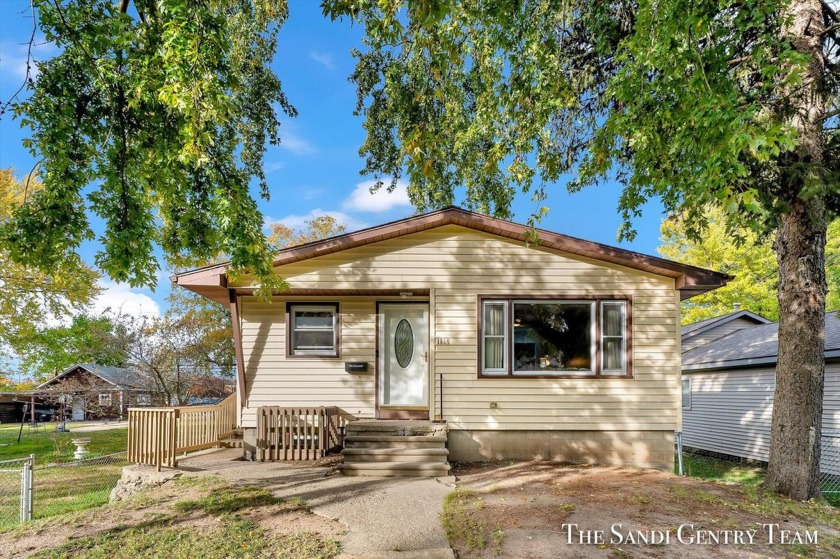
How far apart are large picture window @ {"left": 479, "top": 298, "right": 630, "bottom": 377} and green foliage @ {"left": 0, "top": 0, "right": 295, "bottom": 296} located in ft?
13.3

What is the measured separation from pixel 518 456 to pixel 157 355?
1256cm

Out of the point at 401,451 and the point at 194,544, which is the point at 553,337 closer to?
the point at 401,451

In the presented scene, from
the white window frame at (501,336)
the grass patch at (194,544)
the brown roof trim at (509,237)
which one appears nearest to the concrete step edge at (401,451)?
the white window frame at (501,336)

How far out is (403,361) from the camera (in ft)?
30.4

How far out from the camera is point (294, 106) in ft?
47.9

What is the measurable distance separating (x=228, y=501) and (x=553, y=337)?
5.97 meters

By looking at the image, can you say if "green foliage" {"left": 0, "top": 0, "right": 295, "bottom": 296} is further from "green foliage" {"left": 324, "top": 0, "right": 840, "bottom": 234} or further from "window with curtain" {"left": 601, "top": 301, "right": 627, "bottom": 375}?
"window with curtain" {"left": 601, "top": 301, "right": 627, "bottom": 375}

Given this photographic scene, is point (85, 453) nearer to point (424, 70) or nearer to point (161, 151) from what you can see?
point (161, 151)

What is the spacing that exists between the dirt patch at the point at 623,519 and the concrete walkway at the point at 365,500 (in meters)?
0.31

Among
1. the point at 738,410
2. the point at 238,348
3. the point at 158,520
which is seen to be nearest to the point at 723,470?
the point at 738,410

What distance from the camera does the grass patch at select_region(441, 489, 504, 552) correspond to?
4.64 metres

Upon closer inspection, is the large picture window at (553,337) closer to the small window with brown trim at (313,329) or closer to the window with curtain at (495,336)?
the window with curtain at (495,336)

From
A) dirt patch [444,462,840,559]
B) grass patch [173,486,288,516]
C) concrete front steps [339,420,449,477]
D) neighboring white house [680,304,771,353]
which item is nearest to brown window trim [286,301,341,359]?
concrete front steps [339,420,449,477]

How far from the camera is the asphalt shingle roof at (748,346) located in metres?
12.8
